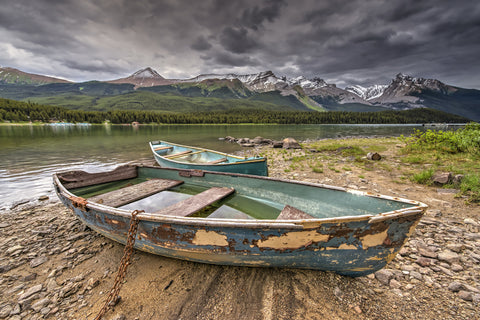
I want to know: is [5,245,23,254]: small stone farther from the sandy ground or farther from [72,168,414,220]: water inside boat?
[72,168,414,220]: water inside boat

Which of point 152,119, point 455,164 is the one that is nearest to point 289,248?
point 455,164

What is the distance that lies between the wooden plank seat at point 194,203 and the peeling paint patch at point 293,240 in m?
2.26

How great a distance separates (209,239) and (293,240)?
4.86 feet

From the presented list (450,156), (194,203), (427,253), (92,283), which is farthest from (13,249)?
(450,156)

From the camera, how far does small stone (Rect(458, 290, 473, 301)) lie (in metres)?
3.21

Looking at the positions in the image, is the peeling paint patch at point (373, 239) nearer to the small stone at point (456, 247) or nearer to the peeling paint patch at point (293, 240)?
the peeling paint patch at point (293, 240)

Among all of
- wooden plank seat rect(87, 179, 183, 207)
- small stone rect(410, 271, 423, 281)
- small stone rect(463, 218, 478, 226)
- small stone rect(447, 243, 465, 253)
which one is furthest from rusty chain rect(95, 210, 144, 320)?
small stone rect(463, 218, 478, 226)

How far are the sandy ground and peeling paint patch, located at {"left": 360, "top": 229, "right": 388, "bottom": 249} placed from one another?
1026 millimetres

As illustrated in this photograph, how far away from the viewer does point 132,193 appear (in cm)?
673

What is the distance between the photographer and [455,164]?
10.6 meters

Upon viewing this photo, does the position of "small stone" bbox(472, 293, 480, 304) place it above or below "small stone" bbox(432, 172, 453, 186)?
below

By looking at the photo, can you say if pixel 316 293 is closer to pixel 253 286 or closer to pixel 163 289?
pixel 253 286

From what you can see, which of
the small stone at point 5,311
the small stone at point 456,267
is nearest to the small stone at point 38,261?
the small stone at point 5,311

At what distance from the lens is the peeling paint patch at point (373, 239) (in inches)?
124
